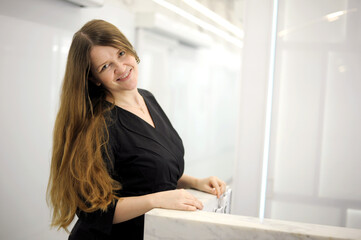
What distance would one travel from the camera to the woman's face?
1328 millimetres

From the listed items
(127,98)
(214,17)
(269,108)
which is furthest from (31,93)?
(214,17)

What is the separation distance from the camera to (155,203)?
44.1 inches

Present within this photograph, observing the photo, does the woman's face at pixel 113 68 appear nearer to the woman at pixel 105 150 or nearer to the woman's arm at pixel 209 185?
the woman at pixel 105 150

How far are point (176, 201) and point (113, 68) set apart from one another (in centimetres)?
56

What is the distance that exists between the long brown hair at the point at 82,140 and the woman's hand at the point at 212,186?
377mm

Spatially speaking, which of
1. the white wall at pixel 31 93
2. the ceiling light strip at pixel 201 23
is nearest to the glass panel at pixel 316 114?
the white wall at pixel 31 93

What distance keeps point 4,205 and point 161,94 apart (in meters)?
1.75

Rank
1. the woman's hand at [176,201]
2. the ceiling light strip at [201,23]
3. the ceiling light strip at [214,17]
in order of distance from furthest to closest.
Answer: the ceiling light strip at [214,17]
the ceiling light strip at [201,23]
the woman's hand at [176,201]

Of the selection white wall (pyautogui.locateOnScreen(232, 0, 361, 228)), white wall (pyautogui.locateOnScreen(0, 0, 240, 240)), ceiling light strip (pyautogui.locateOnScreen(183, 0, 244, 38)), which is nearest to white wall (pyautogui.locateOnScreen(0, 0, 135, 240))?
white wall (pyautogui.locateOnScreen(0, 0, 240, 240))

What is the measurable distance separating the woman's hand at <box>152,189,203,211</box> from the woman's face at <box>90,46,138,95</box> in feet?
1.55

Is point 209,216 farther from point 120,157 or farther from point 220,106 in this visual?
point 220,106

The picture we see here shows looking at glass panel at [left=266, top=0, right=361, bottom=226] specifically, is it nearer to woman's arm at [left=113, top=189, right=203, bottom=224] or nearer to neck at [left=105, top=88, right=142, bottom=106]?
neck at [left=105, top=88, right=142, bottom=106]

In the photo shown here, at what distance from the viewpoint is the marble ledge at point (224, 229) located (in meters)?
0.93

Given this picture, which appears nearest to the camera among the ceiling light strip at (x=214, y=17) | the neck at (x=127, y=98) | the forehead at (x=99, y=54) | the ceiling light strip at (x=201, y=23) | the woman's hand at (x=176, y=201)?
the woman's hand at (x=176, y=201)
